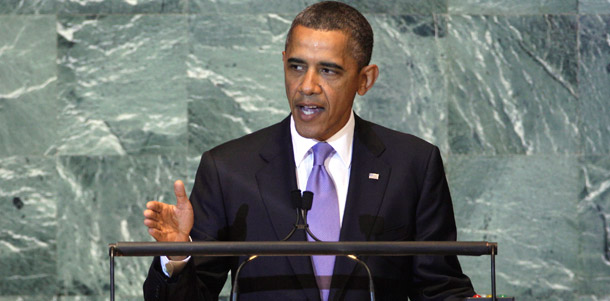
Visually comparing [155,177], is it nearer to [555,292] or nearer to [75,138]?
[75,138]

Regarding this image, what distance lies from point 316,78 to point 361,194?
0.37 m

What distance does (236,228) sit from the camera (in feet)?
8.39

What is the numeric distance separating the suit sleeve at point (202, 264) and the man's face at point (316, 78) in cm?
32

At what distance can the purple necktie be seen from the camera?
2463 millimetres

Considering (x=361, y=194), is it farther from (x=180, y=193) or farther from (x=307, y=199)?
(x=180, y=193)

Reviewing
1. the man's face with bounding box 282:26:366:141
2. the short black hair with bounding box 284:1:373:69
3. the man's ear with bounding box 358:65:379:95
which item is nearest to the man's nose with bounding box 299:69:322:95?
the man's face with bounding box 282:26:366:141

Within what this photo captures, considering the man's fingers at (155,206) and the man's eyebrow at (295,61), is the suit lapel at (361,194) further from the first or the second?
the man's fingers at (155,206)

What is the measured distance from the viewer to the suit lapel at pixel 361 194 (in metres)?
2.44

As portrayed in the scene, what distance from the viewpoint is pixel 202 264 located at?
8.10 feet

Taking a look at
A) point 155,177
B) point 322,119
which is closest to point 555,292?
point 155,177

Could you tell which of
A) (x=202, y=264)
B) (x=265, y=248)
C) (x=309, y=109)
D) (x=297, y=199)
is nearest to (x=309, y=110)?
(x=309, y=109)

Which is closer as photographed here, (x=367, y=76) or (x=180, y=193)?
(x=180, y=193)

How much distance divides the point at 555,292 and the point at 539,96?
3.36 feet

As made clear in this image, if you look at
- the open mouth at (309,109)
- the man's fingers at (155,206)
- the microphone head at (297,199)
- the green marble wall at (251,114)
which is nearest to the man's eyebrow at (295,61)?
the open mouth at (309,109)
